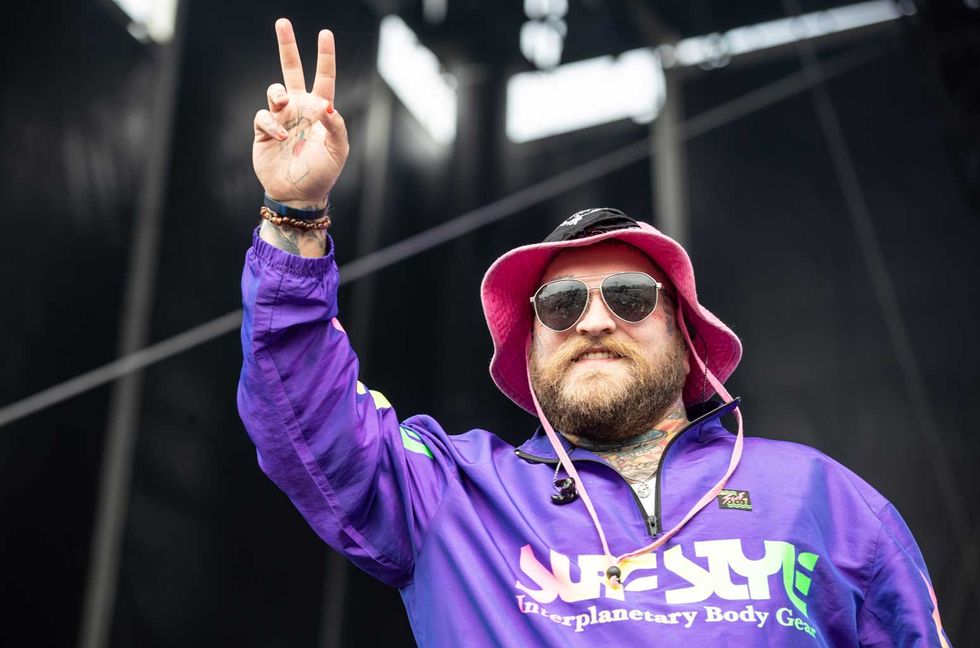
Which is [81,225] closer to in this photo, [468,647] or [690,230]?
[468,647]

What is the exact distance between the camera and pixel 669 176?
3.84 metres

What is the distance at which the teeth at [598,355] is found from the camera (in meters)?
1.51

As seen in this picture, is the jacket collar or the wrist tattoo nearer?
the wrist tattoo

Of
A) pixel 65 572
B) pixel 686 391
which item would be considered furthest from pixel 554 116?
pixel 65 572

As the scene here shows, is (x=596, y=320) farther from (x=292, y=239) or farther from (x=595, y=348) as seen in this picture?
(x=292, y=239)

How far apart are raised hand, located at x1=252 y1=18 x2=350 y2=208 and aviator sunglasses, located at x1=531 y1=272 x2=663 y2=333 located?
0.43 meters

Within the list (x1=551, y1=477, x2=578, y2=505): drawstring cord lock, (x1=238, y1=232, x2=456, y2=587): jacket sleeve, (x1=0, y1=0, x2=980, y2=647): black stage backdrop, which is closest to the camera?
(x1=238, y1=232, x2=456, y2=587): jacket sleeve

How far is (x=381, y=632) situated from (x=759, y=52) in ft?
8.92

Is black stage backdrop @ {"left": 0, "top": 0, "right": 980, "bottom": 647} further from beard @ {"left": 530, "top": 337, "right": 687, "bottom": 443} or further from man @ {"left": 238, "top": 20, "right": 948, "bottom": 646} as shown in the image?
beard @ {"left": 530, "top": 337, "right": 687, "bottom": 443}

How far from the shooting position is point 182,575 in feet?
7.24

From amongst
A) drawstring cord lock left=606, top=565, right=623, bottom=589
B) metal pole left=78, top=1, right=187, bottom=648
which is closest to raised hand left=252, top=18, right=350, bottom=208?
drawstring cord lock left=606, top=565, right=623, bottom=589

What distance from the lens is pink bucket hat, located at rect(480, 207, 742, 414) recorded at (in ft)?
5.24

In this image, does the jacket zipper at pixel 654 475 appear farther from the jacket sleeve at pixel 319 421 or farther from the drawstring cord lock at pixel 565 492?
the jacket sleeve at pixel 319 421

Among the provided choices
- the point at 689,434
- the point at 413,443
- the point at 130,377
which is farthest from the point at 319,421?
the point at 130,377
